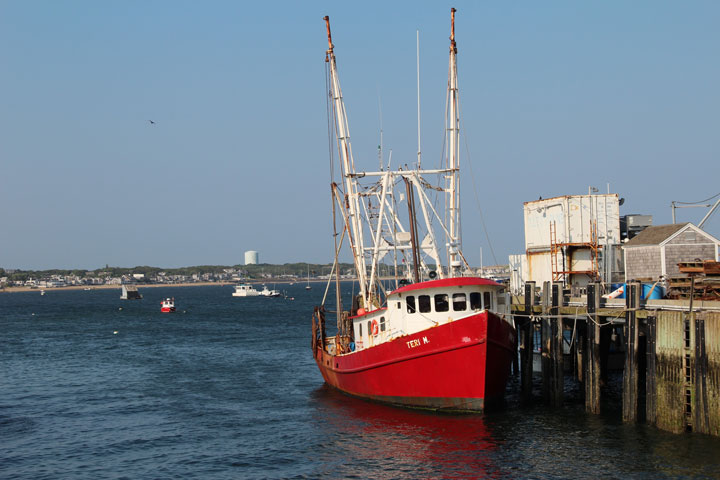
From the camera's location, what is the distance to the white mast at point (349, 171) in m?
38.8

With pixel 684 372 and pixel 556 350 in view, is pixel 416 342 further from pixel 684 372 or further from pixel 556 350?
pixel 684 372

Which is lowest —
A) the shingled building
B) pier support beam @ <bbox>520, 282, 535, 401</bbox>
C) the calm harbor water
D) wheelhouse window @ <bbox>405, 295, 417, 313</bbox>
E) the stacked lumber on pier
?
the calm harbor water

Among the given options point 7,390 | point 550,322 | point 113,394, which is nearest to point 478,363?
point 550,322

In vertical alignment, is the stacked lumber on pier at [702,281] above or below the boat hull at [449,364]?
above

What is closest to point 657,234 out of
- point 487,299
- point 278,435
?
point 487,299

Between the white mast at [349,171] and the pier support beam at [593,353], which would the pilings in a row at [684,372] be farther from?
the white mast at [349,171]

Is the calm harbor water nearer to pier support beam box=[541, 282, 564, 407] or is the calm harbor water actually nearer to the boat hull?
the boat hull

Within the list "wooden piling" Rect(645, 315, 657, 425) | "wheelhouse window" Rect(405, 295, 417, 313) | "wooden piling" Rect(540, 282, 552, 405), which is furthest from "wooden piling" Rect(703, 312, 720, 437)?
"wheelhouse window" Rect(405, 295, 417, 313)

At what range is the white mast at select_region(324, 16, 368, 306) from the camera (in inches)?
1526

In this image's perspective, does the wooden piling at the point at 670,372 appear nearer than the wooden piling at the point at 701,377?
No

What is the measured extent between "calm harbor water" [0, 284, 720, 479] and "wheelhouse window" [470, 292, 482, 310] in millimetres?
4459

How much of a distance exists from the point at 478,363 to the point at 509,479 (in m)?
6.33

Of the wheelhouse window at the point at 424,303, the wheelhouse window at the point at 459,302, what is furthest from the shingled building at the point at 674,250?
the wheelhouse window at the point at 424,303

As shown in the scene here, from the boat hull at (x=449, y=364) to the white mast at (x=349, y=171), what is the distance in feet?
23.3
